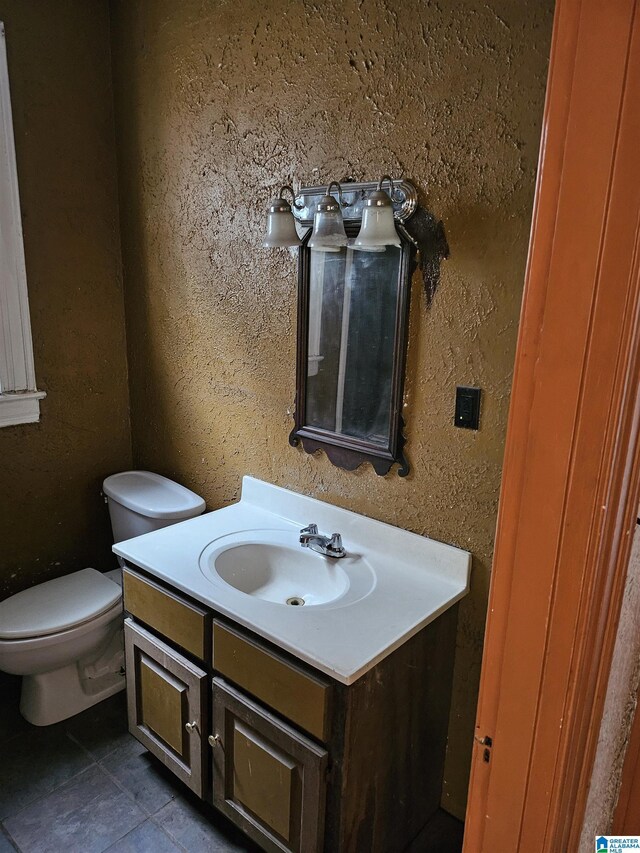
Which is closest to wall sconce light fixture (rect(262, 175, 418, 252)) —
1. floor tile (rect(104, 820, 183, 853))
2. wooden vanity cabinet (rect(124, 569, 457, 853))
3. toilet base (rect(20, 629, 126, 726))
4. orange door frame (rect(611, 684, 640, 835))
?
wooden vanity cabinet (rect(124, 569, 457, 853))

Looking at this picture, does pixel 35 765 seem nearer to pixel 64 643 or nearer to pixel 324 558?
pixel 64 643

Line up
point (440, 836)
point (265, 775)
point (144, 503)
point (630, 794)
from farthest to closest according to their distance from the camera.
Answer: point (144, 503)
point (440, 836)
point (265, 775)
point (630, 794)

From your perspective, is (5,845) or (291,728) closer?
(291,728)

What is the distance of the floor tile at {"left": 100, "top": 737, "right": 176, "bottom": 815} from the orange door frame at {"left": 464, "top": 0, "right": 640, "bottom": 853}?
1185 mm

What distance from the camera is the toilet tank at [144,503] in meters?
2.01

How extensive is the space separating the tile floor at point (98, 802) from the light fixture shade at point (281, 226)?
5.42ft

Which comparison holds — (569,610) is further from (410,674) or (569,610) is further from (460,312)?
(460,312)

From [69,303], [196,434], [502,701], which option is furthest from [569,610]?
[69,303]

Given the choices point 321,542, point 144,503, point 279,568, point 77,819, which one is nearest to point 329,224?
point 321,542

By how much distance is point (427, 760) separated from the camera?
153cm

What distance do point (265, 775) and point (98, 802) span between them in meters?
0.67

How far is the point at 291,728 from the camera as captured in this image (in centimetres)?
128

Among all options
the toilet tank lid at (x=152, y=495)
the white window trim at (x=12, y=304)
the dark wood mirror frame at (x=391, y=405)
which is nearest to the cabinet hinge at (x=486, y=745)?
the dark wood mirror frame at (x=391, y=405)

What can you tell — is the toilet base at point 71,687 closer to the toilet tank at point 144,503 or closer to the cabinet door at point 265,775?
the toilet tank at point 144,503
